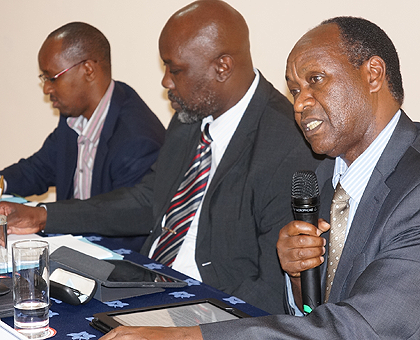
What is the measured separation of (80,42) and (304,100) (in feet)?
6.80

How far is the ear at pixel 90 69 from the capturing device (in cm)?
333

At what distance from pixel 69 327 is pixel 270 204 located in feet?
3.27

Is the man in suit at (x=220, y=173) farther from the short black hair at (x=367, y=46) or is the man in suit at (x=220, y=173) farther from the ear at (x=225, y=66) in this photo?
the short black hair at (x=367, y=46)

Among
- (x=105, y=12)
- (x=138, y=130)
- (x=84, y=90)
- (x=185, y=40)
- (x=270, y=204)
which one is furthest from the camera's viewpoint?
(x=105, y=12)

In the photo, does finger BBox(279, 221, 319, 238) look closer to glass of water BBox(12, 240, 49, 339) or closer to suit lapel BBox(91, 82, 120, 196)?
glass of water BBox(12, 240, 49, 339)

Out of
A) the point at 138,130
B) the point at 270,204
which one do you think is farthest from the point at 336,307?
the point at 138,130

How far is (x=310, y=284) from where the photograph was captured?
57.1 inches

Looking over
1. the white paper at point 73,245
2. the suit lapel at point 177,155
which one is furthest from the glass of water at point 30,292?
the suit lapel at point 177,155

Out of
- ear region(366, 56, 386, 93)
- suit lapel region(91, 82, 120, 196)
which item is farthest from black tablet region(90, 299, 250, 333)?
suit lapel region(91, 82, 120, 196)

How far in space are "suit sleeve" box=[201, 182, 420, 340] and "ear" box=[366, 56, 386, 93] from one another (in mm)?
494

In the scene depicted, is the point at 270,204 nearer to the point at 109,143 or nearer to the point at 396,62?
the point at 396,62

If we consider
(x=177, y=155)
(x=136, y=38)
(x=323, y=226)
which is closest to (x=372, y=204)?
(x=323, y=226)

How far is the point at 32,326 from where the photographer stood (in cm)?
132

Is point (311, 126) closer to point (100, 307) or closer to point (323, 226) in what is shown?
point (323, 226)
